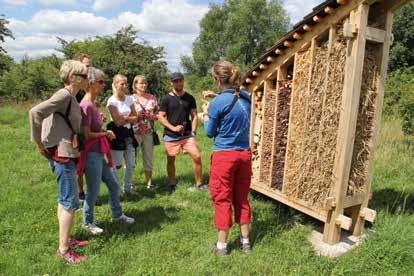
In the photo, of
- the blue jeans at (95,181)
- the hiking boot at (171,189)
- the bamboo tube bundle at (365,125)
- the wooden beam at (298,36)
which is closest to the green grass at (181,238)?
the hiking boot at (171,189)

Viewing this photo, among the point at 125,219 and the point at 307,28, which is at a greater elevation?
the point at 307,28

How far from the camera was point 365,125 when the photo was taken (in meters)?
4.78

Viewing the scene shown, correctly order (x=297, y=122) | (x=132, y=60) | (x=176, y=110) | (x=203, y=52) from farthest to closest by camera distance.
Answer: (x=203, y=52) < (x=132, y=60) < (x=176, y=110) < (x=297, y=122)

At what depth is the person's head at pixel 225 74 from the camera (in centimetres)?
411

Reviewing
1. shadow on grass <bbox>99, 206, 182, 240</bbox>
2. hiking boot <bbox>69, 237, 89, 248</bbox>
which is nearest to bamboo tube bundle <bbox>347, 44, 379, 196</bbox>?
shadow on grass <bbox>99, 206, 182, 240</bbox>

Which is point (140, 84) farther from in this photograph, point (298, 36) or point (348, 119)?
point (348, 119)

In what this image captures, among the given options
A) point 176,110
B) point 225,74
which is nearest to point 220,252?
point 225,74

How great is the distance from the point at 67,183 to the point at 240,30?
51615 millimetres

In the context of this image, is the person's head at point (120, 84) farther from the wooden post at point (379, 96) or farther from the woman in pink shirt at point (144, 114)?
the wooden post at point (379, 96)

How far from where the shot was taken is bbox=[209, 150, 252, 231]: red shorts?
13.9 feet

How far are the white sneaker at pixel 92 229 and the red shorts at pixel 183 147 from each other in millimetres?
2034

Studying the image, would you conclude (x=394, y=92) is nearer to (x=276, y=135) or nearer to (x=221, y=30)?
(x=276, y=135)

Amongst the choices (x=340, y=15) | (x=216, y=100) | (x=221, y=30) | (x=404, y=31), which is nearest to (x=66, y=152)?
(x=216, y=100)

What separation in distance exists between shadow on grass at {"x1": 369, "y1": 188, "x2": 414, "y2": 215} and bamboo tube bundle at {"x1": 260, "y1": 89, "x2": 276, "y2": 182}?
1718 millimetres
